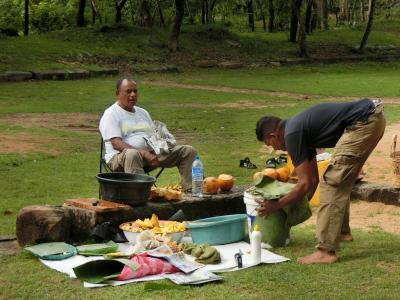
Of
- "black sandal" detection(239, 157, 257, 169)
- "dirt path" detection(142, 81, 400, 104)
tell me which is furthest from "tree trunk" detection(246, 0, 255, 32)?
"black sandal" detection(239, 157, 257, 169)

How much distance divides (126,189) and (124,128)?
1100 mm

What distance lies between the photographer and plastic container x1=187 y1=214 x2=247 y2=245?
6.05 meters

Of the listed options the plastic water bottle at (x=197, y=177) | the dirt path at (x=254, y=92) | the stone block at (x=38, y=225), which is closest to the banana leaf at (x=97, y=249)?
the stone block at (x=38, y=225)

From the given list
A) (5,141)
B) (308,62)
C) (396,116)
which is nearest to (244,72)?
(308,62)

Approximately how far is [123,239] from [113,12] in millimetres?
37266

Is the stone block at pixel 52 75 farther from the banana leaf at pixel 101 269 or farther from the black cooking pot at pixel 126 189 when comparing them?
the banana leaf at pixel 101 269

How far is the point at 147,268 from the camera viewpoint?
5.18 meters

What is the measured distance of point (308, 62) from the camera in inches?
1166

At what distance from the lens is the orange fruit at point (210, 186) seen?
7.18 metres

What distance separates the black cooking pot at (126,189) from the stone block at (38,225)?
52 centimetres

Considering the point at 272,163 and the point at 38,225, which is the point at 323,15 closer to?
the point at 272,163

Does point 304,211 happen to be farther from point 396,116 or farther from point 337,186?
point 396,116

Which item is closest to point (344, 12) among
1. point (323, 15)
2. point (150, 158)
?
point (323, 15)

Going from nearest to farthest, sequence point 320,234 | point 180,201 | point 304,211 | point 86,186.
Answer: point 320,234 < point 304,211 < point 180,201 < point 86,186
